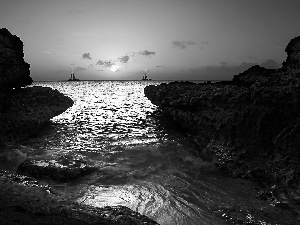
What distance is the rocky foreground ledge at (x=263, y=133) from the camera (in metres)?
8.48

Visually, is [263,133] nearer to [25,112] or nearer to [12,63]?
[25,112]

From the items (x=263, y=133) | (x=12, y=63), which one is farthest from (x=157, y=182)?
(x=12, y=63)

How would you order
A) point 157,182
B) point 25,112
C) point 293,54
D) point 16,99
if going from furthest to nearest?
point 16,99, point 25,112, point 293,54, point 157,182

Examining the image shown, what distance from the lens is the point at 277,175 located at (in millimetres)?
8594

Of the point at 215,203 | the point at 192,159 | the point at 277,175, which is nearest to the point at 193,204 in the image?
the point at 215,203

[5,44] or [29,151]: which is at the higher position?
[5,44]

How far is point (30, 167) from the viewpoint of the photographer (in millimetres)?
9703

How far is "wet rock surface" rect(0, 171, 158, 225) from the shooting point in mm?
4777

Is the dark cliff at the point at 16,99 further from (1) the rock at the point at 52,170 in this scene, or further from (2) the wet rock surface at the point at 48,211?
(2) the wet rock surface at the point at 48,211

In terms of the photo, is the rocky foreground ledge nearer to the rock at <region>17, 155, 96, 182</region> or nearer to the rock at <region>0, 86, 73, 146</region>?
the rock at <region>17, 155, 96, 182</region>

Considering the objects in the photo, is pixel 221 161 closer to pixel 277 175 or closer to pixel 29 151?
pixel 277 175

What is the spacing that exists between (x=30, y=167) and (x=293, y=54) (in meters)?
14.5

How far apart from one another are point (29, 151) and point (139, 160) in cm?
619

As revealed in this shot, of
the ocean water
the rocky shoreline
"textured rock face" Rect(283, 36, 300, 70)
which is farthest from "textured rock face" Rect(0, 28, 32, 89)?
"textured rock face" Rect(283, 36, 300, 70)
